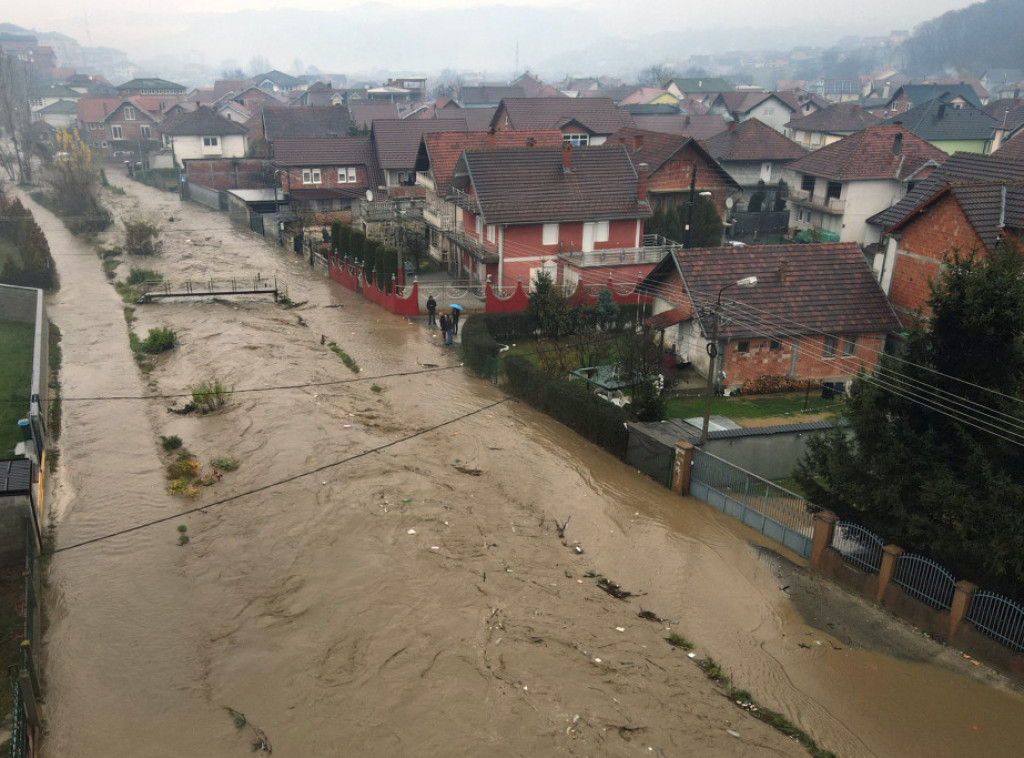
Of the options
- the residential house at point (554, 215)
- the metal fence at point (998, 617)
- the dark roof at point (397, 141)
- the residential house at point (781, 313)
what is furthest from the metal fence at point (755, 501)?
the dark roof at point (397, 141)

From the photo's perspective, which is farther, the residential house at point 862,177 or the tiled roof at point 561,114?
the tiled roof at point 561,114

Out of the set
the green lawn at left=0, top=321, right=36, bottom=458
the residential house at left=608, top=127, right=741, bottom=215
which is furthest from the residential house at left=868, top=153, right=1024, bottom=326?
the green lawn at left=0, top=321, right=36, bottom=458

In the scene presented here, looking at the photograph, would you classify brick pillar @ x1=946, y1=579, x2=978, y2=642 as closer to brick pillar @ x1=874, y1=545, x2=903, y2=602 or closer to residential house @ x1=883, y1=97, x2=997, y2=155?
brick pillar @ x1=874, y1=545, x2=903, y2=602

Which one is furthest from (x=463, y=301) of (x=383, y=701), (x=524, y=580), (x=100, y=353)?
(x=383, y=701)

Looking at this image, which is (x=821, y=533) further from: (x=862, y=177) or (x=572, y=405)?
(x=862, y=177)

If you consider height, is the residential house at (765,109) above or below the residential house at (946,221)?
above

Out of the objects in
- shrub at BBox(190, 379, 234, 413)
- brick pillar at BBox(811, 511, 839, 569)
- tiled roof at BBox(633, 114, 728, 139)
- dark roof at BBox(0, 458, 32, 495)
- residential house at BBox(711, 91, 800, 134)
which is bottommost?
shrub at BBox(190, 379, 234, 413)

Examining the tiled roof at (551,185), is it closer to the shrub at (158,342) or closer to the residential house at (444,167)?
the residential house at (444,167)
